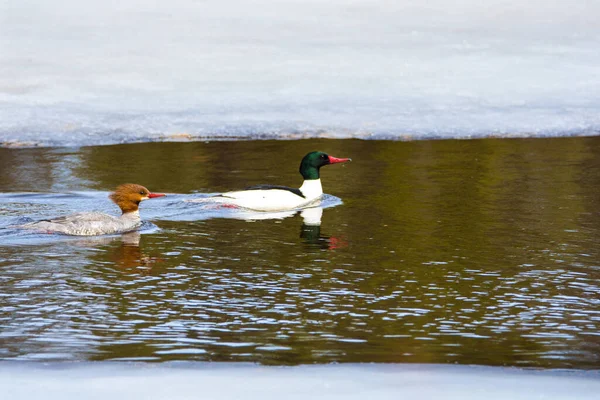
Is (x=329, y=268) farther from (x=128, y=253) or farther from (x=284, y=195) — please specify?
(x=284, y=195)

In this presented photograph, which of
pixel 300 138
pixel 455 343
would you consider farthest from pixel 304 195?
pixel 455 343

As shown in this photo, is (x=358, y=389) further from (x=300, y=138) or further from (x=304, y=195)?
(x=300, y=138)

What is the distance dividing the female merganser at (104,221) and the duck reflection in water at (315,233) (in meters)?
1.36

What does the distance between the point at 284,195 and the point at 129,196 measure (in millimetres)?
1598

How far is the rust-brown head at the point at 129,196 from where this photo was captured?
854cm

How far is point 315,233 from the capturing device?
792 centimetres

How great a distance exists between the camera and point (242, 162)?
11.7 meters

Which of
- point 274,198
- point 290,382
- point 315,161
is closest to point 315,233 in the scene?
point 274,198

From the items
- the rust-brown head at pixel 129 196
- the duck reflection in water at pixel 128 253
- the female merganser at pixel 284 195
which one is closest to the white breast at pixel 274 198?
the female merganser at pixel 284 195

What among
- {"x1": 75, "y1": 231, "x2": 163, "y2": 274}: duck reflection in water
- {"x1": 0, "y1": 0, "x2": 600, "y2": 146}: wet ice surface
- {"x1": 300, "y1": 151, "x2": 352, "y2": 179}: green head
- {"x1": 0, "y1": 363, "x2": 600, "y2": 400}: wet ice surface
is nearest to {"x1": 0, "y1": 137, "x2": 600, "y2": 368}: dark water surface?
{"x1": 75, "y1": 231, "x2": 163, "y2": 274}: duck reflection in water

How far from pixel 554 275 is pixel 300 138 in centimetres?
703

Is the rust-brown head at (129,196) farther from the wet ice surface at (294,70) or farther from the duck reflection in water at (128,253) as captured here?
the wet ice surface at (294,70)

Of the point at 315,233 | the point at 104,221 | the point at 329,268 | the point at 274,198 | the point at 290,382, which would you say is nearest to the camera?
the point at 290,382

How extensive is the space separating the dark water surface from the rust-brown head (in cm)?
23
